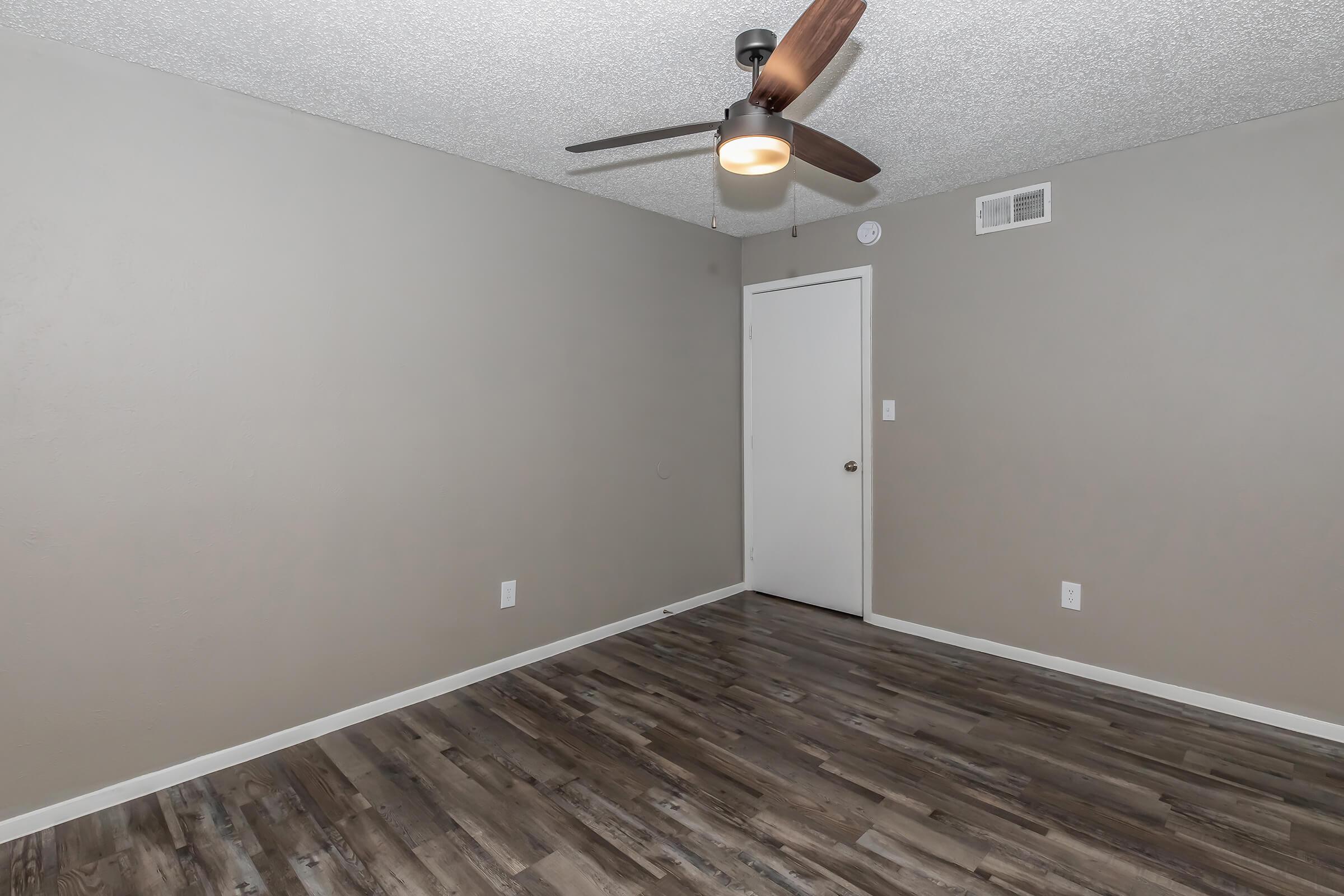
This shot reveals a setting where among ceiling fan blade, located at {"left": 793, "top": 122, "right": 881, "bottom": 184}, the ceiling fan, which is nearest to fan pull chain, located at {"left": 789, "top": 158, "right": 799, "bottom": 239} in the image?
ceiling fan blade, located at {"left": 793, "top": 122, "right": 881, "bottom": 184}

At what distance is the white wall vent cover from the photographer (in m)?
3.33

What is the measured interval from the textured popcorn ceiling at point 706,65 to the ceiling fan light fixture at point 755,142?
0.34 metres

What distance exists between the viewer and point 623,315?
3.88 metres

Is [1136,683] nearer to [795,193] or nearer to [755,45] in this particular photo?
[795,193]

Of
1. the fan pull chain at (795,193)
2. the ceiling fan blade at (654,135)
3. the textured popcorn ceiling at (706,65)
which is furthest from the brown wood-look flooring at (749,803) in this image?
the textured popcorn ceiling at (706,65)

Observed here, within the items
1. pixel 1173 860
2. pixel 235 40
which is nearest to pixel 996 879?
pixel 1173 860

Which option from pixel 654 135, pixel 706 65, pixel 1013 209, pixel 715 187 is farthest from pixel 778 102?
pixel 1013 209

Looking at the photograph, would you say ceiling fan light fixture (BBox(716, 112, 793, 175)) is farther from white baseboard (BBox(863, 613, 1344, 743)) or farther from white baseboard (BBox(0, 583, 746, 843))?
white baseboard (BBox(863, 613, 1344, 743))

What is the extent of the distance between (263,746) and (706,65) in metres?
2.91

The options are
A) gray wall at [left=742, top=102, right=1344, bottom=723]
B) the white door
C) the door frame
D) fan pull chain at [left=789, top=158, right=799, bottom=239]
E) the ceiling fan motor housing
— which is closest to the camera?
the ceiling fan motor housing

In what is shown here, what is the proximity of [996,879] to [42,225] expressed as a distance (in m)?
3.42

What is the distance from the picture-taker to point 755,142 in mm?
1905

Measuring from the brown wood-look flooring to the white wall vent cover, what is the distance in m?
2.21

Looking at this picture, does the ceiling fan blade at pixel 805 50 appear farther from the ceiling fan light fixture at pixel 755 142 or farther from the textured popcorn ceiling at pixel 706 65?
the textured popcorn ceiling at pixel 706 65
